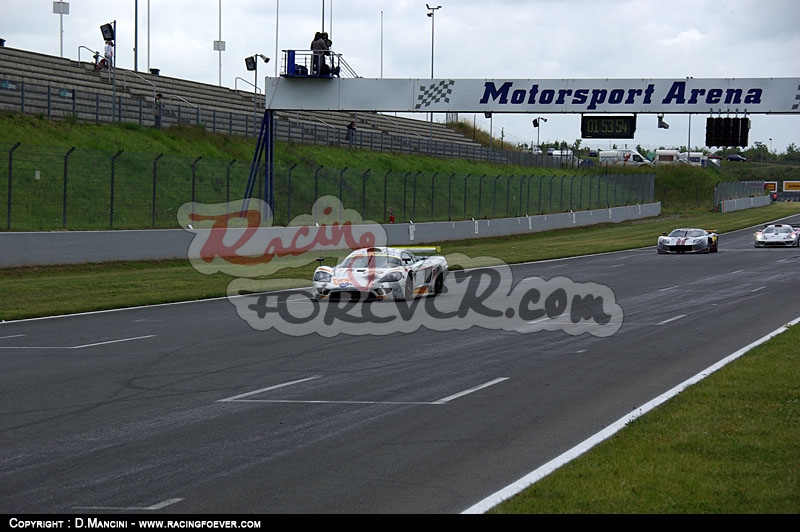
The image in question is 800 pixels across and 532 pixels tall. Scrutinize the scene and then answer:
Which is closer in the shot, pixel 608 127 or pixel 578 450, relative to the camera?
pixel 578 450

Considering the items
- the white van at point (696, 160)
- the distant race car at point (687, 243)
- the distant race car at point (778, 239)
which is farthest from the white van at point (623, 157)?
the distant race car at point (687, 243)

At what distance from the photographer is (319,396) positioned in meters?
10.9

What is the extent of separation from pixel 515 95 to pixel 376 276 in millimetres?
18897

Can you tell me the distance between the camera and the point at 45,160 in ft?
109

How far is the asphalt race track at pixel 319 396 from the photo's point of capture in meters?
7.18

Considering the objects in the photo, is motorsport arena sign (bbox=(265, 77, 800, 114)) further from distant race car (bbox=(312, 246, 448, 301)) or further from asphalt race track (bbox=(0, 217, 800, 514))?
asphalt race track (bbox=(0, 217, 800, 514))

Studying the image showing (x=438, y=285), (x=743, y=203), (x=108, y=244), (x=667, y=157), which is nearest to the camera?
(x=438, y=285)

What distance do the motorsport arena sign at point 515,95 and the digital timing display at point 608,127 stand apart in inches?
29.3

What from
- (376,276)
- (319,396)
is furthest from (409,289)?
(319,396)

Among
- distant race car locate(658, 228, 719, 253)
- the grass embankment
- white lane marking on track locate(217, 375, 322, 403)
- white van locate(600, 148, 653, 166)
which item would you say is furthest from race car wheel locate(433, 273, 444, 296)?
white van locate(600, 148, 653, 166)

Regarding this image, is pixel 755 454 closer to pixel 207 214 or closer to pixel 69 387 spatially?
Answer: pixel 69 387

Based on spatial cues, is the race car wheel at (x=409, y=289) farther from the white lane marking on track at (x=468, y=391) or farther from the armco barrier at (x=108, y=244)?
the armco barrier at (x=108, y=244)

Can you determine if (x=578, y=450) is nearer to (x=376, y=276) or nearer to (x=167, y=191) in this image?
(x=376, y=276)

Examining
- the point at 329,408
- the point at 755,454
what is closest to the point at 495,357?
the point at 329,408
